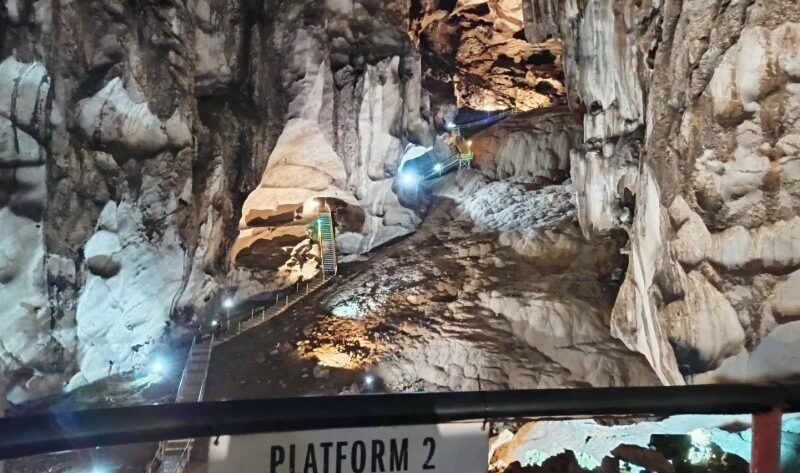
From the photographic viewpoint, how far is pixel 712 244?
6.21 metres

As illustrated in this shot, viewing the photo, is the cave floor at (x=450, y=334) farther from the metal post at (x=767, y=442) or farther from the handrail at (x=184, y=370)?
the metal post at (x=767, y=442)

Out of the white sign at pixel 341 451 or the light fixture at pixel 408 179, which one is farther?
the light fixture at pixel 408 179

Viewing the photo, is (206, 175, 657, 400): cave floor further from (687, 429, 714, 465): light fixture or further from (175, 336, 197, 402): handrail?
(687, 429, 714, 465): light fixture

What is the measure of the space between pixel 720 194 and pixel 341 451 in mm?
5964

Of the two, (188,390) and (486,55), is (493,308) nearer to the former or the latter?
(188,390)

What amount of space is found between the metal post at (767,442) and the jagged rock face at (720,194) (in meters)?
2.05

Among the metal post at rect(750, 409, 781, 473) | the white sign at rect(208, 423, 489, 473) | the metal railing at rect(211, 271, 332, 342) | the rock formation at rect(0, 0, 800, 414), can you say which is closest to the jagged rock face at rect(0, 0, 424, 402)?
the rock formation at rect(0, 0, 800, 414)

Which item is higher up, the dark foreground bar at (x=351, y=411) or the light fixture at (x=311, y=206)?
the light fixture at (x=311, y=206)

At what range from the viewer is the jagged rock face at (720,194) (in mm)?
5238

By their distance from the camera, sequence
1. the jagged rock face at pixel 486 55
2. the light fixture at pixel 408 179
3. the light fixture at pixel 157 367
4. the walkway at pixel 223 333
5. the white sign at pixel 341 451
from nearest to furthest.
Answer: the white sign at pixel 341 451 → the walkway at pixel 223 333 → the light fixture at pixel 157 367 → the light fixture at pixel 408 179 → the jagged rock face at pixel 486 55

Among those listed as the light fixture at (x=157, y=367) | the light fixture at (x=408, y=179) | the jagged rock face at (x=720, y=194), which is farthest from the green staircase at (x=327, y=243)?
the jagged rock face at (x=720, y=194)

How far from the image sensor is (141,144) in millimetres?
13336

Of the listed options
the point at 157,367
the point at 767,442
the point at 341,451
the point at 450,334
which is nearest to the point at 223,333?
the point at 157,367

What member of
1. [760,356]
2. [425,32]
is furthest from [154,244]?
[425,32]
